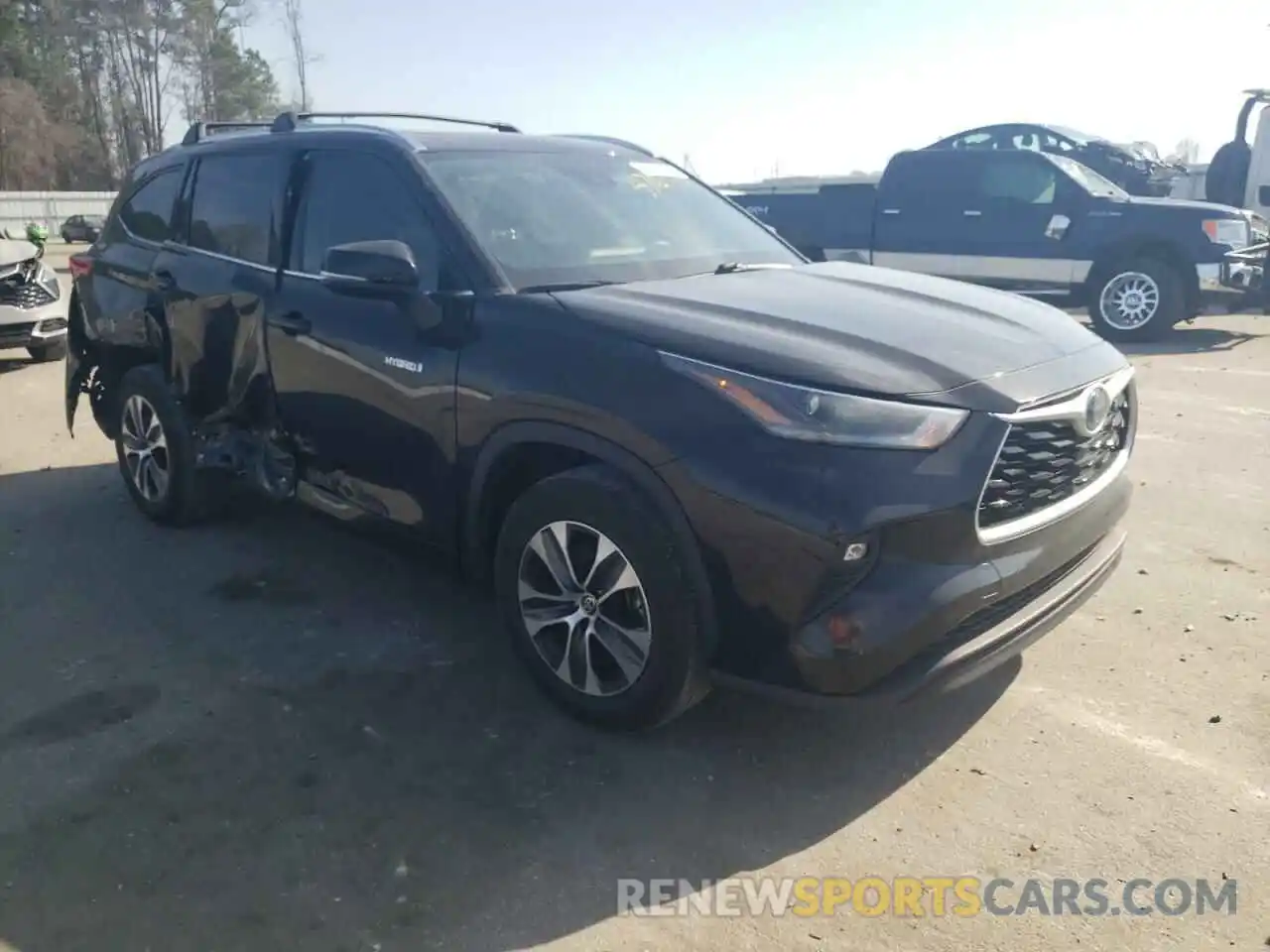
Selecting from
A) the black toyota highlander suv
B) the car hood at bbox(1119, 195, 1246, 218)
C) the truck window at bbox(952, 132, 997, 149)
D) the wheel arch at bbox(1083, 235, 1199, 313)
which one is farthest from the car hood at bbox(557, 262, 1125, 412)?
the truck window at bbox(952, 132, 997, 149)

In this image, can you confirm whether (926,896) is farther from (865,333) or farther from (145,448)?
(145,448)

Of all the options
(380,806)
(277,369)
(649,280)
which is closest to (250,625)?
(277,369)

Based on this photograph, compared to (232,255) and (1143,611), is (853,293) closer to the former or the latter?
(1143,611)

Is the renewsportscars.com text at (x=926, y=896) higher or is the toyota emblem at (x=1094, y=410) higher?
the toyota emblem at (x=1094, y=410)

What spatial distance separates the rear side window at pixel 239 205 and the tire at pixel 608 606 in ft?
6.58

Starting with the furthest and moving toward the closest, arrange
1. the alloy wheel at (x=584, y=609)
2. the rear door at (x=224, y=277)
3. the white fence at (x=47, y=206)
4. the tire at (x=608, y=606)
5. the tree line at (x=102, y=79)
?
the tree line at (x=102, y=79) → the white fence at (x=47, y=206) → the rear door at (x=224, y=277) → the alloy wheel at (x=584, y=609) → the tire at (x=608, y=606)

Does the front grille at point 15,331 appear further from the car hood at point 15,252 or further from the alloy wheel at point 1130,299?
the alloy wheel at point 1130,299

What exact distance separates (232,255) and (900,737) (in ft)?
11.6

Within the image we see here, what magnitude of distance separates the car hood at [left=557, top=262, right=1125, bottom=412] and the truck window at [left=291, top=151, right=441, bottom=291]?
26.7 inches

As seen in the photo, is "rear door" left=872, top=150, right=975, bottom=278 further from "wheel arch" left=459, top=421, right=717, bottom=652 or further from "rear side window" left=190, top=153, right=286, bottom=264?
"wheel arch" left=459, top=421, right=717, bottom=652

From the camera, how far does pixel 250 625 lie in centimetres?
434

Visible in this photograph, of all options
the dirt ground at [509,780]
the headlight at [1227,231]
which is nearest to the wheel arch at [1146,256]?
the headlight at [1227,231]

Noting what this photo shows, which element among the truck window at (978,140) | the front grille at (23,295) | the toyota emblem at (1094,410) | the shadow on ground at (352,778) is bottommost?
the shadow on ground at (352,778)

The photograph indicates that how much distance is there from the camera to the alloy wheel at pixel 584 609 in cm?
315
